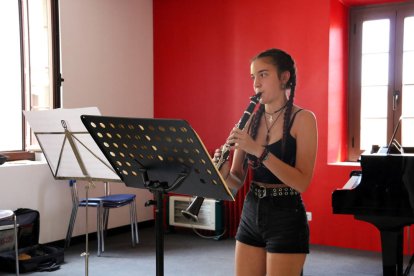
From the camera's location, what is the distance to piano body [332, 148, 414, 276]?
96.7 inches

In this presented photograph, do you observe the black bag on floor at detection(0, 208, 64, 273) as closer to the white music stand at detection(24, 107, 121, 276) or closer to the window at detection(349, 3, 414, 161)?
the white music stand at detection(24, 107, 121, 276)

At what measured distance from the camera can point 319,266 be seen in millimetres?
3637

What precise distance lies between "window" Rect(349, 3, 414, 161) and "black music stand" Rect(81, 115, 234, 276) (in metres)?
3.15

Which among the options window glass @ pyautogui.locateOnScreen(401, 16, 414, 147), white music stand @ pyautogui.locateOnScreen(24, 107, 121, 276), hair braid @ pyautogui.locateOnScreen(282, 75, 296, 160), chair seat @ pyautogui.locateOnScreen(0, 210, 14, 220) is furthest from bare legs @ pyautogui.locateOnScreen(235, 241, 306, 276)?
window glass @ pyautogui.locateOnScreen(401, 16, 414, 147)

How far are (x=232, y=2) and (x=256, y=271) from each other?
141 inches

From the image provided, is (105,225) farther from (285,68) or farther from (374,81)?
(285,68)

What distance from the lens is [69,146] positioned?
2336 mm

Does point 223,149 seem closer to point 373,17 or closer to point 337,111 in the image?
point 337,111

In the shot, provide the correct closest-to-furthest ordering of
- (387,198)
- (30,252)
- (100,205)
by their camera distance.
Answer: (387,198), (30,252), (100,205)

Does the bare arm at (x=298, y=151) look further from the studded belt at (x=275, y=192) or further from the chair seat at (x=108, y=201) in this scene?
the chair seat at (x=108, y=201)

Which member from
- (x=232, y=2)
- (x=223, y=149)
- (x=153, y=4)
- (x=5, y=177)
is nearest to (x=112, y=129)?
(x=223, y=149)

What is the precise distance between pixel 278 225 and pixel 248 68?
326cm

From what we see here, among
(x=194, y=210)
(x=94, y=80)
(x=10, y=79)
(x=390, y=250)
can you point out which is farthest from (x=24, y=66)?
(x=390, y=250)

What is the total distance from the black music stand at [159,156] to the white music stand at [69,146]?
0.67 metres
